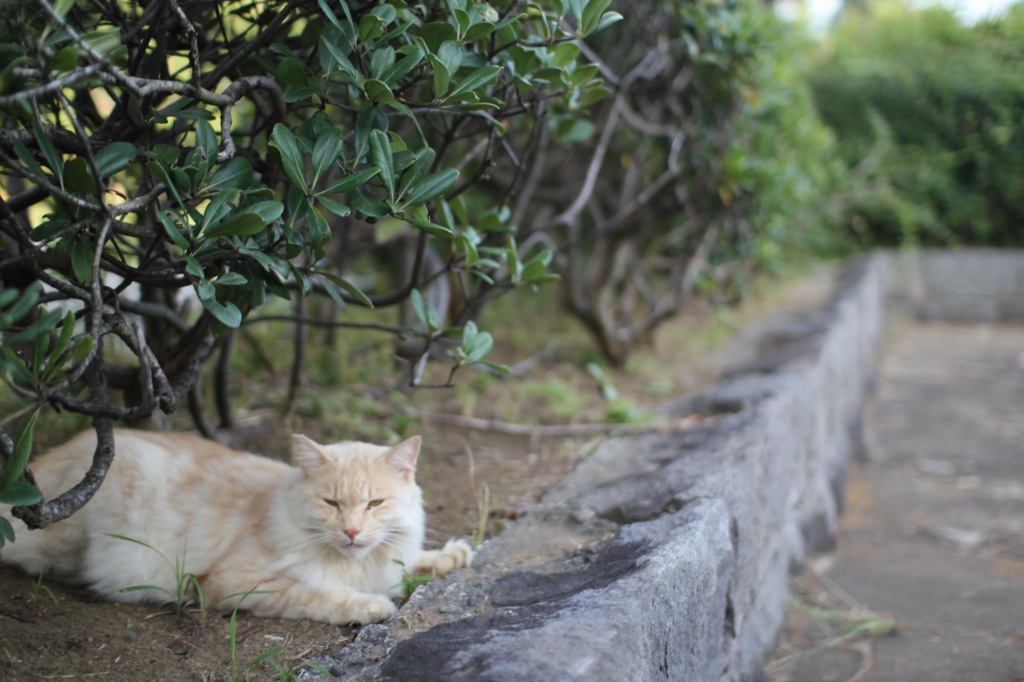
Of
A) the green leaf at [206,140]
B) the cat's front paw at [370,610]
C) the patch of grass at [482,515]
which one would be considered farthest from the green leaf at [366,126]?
the patch of grass at [482,515]

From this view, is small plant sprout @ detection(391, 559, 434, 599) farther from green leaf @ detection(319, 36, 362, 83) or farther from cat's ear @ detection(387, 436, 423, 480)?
green leaf @ detection(319, 36, 362, 83)

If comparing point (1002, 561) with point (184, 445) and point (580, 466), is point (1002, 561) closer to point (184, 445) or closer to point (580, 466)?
point (580, 466)

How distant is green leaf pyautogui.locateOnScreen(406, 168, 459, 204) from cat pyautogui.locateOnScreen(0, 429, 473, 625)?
61cm

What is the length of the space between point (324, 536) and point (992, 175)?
30.6 feet

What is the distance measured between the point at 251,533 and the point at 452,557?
1.58 feet

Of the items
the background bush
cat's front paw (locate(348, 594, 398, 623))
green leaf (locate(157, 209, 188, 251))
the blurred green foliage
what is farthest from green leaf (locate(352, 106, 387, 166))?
the blurred green foliage

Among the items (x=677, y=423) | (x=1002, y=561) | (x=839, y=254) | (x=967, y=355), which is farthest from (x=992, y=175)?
(x=677, y=423)

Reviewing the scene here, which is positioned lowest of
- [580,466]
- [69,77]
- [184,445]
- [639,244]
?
[580,466]

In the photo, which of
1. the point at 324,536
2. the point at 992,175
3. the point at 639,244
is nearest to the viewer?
the point at 324,536

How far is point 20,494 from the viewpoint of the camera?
1.26 meters

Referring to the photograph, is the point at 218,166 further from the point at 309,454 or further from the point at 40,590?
the point at 40,590

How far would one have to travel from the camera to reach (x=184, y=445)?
2.00 metres

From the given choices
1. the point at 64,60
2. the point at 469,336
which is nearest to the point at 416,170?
the point at 469,336

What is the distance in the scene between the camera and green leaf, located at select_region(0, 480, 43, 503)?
1.25m
